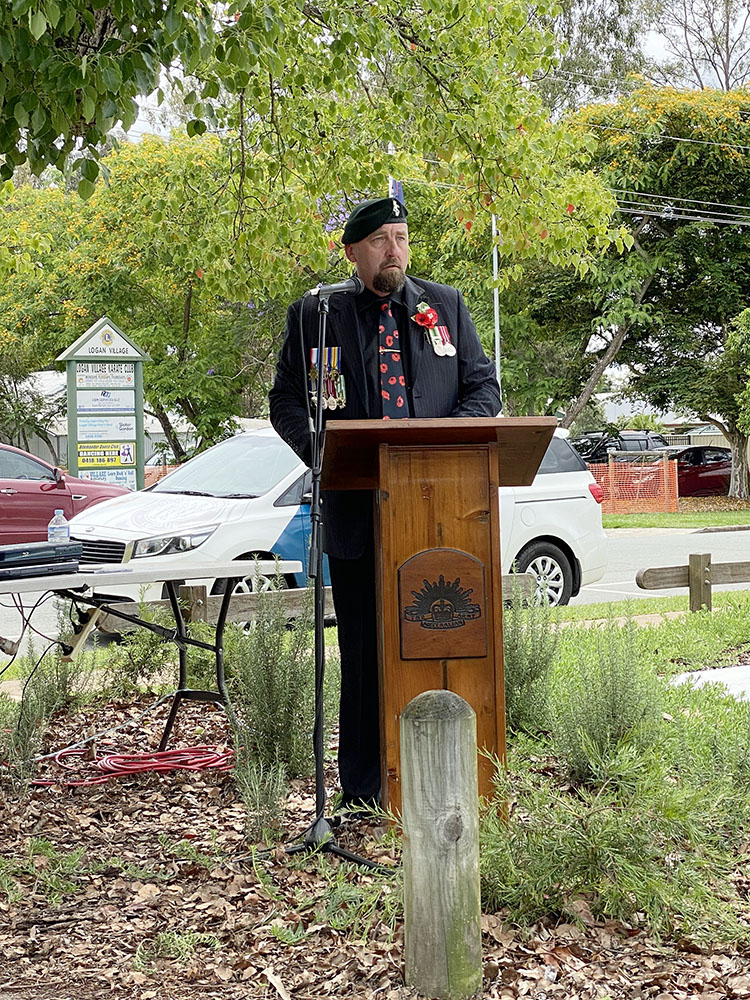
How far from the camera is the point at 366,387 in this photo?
438cm

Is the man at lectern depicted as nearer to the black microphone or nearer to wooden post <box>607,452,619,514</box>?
the black microphone

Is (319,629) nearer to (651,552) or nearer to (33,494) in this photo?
(33,494)

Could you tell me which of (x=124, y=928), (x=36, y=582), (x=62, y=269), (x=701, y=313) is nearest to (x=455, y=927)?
(x=124, y=928)

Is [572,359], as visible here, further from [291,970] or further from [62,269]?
[291,970]

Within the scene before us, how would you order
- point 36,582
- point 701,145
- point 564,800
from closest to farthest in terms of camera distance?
point 564,800
point 36,582
point 701,145

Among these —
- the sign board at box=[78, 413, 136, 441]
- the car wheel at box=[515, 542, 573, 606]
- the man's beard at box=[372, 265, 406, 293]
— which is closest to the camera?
the man's beard at box=[372, 265, 406, 293]

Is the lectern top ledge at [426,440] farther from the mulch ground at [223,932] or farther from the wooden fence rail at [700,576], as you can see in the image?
the wooden fence rail at [700,576]

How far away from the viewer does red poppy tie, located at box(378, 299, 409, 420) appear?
4340 mm

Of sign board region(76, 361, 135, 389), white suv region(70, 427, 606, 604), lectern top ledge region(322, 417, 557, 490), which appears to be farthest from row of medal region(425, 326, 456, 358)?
sign board region(76, 361, 135, 389)

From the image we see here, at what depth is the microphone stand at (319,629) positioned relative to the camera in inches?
A: 148

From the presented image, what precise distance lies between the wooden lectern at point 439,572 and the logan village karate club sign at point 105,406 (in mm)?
10747

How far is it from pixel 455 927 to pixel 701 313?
2720 cm

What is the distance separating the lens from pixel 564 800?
354cm

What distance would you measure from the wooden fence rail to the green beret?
553 centimetres
